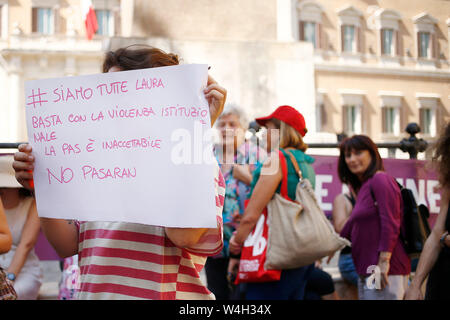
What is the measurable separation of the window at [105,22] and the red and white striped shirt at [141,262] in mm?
26217

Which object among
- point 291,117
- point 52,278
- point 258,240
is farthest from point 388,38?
point 258,240

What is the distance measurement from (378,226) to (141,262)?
197 cm

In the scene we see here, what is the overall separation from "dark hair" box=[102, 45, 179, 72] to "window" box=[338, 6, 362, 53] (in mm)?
19139

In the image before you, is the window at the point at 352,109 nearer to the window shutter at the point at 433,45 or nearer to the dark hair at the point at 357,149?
the window shutter at the point at 433,45

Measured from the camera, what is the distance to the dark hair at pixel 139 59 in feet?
5.75

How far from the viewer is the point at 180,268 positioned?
1695 millimetres

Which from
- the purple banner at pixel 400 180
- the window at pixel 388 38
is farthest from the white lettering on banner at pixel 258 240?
the window at pixel 388 38

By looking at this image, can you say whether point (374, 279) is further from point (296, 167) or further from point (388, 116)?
point (388, 116)

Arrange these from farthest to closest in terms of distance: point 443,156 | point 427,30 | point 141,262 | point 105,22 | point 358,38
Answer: point 105,22 → point 358,38 → point 427,30 → point 443,156 → point 141,262

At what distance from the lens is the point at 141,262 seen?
163 cm

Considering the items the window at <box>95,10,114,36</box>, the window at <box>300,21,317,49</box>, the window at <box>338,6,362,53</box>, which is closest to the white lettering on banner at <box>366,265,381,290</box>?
the window at <box>338,6,362,53</box>

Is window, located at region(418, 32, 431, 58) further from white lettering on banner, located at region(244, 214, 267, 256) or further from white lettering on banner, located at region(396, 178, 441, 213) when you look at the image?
white lettering on banner, located at region(244, 214, 267, 256)

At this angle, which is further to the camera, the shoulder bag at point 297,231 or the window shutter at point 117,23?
the window shutter at point 117,23
